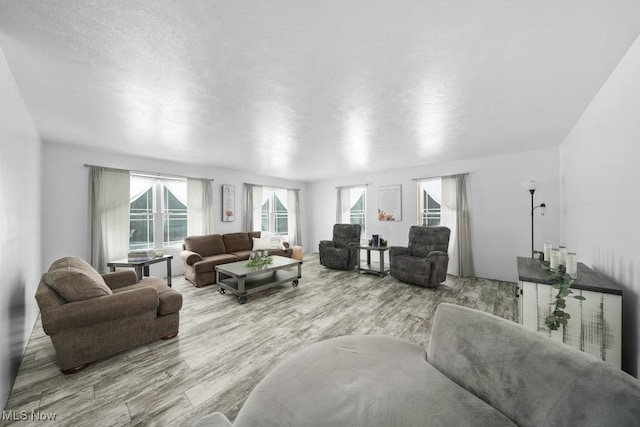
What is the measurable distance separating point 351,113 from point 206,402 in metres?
2.89

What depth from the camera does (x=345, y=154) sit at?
439 cm

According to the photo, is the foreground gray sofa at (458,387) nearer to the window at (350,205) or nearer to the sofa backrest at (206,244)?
the sofa backrest at (206,244)

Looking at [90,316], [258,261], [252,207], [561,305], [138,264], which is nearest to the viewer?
[561,305]

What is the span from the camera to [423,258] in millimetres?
4605

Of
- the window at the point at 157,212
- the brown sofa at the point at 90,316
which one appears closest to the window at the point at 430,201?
the brown sofa at the point at 90,316

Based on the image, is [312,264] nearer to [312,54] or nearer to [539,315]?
[539,315]

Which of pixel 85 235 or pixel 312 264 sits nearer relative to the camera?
pixel 85 235

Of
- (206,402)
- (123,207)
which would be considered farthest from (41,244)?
(206,402)

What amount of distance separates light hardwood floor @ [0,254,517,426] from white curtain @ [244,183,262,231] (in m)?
2.38

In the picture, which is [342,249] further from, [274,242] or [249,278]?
[249,278]

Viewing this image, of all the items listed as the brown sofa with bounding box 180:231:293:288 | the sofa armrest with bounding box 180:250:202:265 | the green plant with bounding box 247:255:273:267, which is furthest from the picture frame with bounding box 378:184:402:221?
the sofa armrest with bounding box 180:250:202:265

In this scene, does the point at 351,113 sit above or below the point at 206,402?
above

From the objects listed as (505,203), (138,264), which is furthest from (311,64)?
(505,203)

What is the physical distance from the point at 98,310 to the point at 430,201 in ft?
19.4
